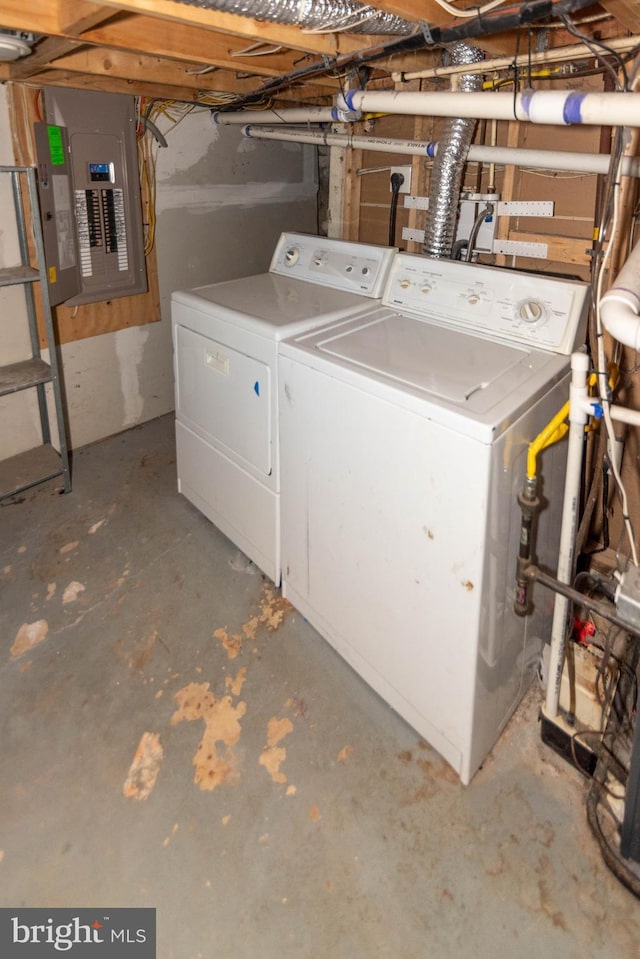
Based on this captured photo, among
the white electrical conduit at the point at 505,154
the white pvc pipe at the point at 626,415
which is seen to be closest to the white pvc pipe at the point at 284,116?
the white electrical conduit at the point at 505,154

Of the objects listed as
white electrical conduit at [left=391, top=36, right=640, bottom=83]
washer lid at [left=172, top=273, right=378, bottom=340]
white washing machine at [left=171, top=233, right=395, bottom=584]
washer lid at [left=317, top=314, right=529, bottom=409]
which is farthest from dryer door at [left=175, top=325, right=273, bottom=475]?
white electrical conduit at [left=391, top=36, right=640, bottom=83]

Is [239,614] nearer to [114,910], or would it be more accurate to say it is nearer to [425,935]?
[114,910]

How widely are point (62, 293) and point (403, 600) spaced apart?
242 centimetres

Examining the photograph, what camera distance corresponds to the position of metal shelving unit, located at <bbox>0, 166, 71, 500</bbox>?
9.08 feet

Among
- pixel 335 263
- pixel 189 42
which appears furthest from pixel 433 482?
pixel 189 42

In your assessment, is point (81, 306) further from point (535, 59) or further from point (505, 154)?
point (535, 59)

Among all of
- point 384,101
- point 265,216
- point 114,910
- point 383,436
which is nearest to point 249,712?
point 114,910

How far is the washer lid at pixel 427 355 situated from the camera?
1.65m

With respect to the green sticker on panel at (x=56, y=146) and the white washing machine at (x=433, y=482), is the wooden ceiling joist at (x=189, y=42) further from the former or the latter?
the white washing machine at (x=433, y=482)

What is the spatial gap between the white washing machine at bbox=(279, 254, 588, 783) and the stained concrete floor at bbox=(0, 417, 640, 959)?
15cm

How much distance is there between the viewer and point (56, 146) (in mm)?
2932

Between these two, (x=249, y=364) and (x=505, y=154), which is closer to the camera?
(x=249, y=364)

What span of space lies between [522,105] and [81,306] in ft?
8.10

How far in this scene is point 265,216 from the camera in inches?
170
